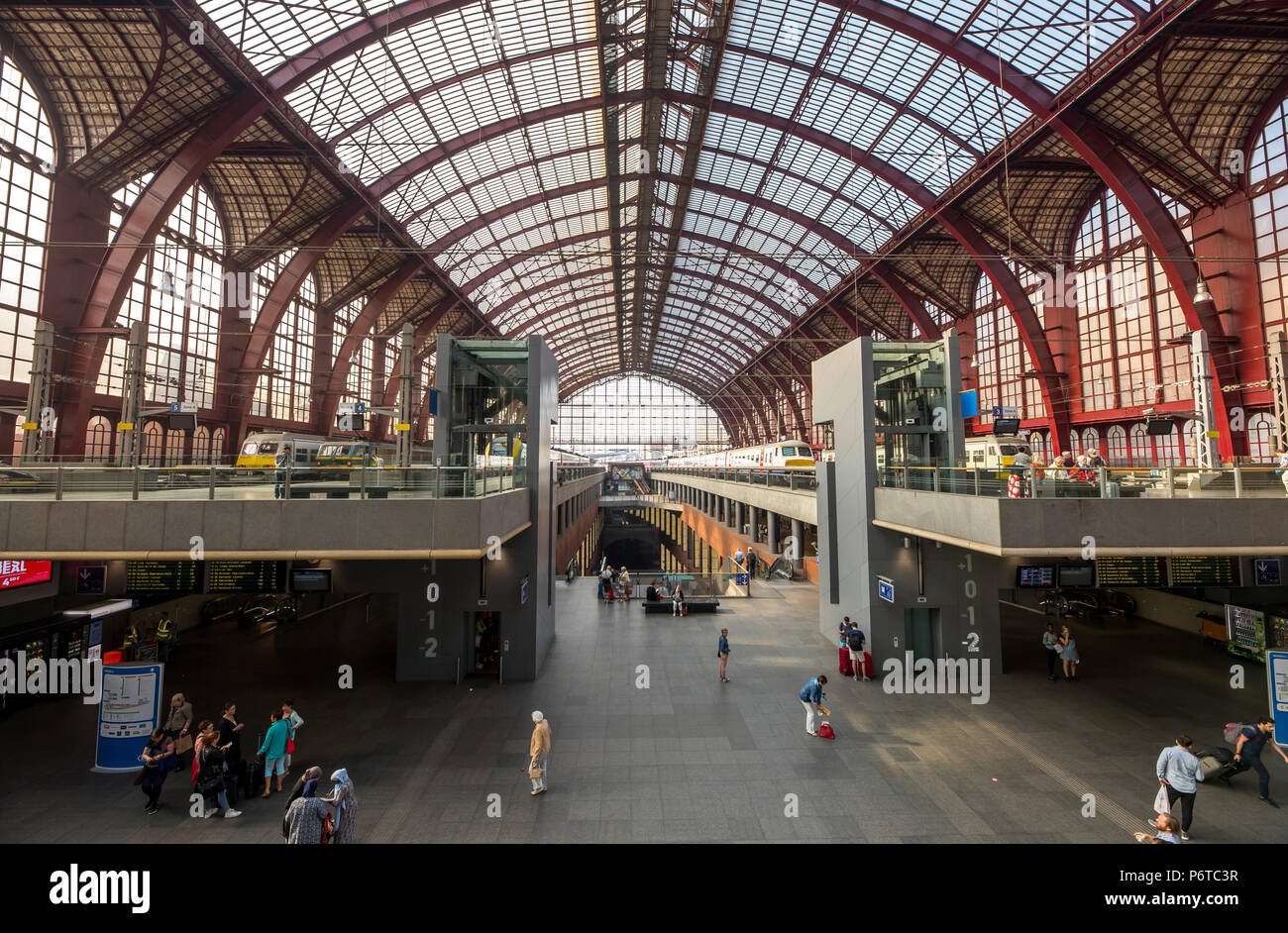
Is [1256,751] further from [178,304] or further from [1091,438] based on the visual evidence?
[178,304]

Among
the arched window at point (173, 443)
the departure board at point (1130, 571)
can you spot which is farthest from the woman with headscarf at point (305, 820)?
the arched window at point (173, 443)

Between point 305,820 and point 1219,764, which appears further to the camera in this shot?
point 1219,764

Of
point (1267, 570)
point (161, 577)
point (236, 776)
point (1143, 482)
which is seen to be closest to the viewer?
point (236, 776)

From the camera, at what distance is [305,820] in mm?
6363

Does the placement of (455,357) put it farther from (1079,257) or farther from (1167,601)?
(1079,257)

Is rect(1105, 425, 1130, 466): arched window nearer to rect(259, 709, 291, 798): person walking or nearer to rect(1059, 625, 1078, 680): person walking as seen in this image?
rect(1059, 625, 1078, 680): person walking

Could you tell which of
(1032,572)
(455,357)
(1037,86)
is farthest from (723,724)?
(1037,86)

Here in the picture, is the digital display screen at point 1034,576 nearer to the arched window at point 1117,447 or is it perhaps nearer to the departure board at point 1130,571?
the departure board at point 1130,571

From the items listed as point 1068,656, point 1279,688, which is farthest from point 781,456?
point 1279,688

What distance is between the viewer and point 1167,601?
17328 mm

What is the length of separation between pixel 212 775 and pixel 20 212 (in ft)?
77.1

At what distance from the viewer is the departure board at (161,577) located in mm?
10891

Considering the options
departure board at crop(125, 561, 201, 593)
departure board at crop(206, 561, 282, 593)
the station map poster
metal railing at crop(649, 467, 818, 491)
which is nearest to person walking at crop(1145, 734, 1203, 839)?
metal railing at crop(649, 467, 818, 491)

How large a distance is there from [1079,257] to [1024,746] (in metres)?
31.8
